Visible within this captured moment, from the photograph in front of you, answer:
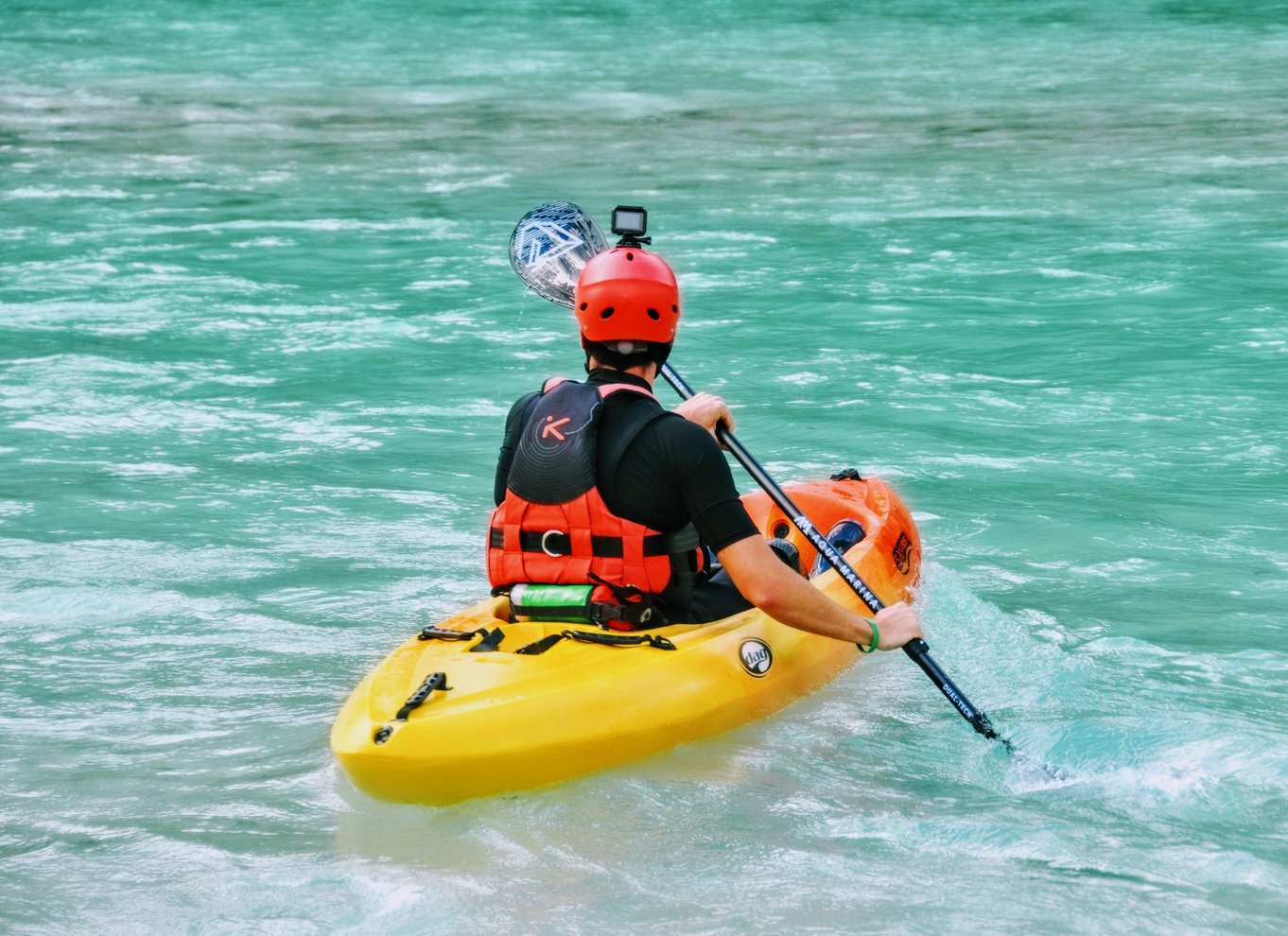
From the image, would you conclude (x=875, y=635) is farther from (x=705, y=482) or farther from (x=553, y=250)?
(x=553, y=250)

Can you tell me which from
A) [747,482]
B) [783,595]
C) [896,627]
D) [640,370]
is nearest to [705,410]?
[640,370]

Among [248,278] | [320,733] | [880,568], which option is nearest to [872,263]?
[248,278]

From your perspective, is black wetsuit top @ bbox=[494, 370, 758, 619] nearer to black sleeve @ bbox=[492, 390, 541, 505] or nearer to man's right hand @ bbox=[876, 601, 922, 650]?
black sleeve @ bbox=[492, 390, 541, 505]

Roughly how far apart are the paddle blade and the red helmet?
2.98ft

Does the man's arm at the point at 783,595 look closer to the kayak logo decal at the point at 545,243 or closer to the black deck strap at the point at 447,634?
the black deck strap at the point at 447,634

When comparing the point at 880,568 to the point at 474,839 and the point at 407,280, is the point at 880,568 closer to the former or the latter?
the point at 474,839

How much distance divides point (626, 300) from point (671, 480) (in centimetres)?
Result: 42

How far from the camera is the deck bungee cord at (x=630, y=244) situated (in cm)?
458

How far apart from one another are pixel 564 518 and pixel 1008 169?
37.7ft

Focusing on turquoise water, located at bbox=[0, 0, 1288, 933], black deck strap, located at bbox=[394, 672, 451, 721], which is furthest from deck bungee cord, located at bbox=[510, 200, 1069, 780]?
black deck strap, located at bbox=[394, 672, 451, 721]

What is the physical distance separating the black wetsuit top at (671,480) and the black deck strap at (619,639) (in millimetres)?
300

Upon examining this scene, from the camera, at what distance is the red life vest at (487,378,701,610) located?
13.4ft

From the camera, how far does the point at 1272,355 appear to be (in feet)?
30.7

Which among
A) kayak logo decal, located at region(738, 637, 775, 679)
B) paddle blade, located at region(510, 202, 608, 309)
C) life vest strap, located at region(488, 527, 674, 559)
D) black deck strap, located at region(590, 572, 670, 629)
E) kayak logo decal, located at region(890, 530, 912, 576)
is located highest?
paddle blade, located at region(510, 202, 608, 309)
